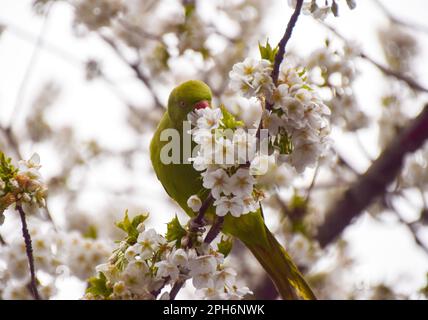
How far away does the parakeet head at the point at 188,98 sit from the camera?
8.73 feet

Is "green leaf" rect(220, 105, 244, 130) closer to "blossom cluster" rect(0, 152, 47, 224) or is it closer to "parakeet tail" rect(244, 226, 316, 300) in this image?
"blossom cluster" rect(0, 152, 47, 224)

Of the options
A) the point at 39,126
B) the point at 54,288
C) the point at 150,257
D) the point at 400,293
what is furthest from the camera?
the point at 39,126

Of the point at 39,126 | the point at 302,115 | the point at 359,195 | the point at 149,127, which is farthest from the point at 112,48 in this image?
the point at 302,115

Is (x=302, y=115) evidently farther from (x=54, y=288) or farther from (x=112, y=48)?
(x=112, y=48)

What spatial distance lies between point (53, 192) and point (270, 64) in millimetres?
3290

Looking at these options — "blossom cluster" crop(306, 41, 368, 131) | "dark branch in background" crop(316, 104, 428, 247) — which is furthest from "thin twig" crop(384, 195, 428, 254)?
"blossom cluster" crop(306, 41, 368, 131)

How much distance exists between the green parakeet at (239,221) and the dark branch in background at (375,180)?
4.62ft

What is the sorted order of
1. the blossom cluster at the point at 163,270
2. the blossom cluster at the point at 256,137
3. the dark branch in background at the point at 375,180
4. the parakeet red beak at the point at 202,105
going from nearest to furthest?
the blossom cluster at the point at 256,137 < the blossom cluster at the point at 163,270 < the parakeet red beak at the point at 202,105 < the dark branch in background at the point at 375,180

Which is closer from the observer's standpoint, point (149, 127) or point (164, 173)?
point (164, 173)

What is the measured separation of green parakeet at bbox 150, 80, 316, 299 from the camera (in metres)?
2.66

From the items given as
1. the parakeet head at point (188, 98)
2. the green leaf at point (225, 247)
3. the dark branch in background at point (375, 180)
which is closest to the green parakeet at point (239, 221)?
the parakeet head at point (188, 98)

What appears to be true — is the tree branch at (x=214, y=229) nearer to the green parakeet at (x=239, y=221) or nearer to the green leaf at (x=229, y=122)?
the green leaf at (x=229, y=122)
